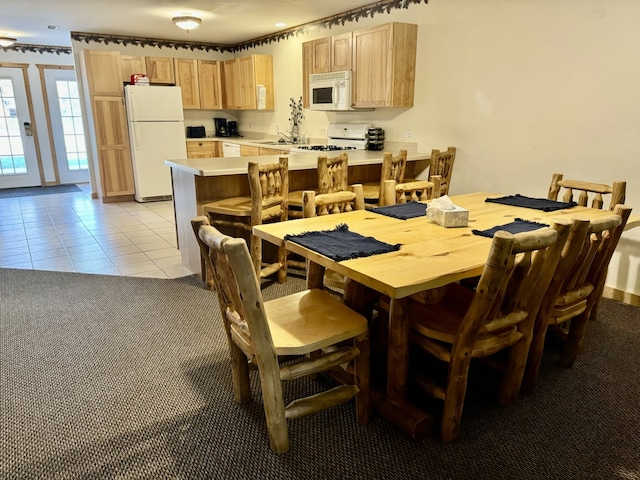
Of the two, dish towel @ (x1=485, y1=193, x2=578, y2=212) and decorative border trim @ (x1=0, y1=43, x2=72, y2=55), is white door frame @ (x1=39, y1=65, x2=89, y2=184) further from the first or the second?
dish towel @ (x1=485, y1=193, x2=578, y2=212)

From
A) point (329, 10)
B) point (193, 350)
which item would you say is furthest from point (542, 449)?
point (329, 10)

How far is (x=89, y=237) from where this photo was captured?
181 inches

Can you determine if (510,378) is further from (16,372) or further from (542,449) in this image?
(16,372)

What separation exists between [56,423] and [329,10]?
458cm

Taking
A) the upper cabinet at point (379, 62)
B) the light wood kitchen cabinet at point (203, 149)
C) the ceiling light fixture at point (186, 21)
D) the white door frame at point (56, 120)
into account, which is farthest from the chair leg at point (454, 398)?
the white door frame at point (56, 120)

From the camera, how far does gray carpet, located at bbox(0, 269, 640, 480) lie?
1565mm

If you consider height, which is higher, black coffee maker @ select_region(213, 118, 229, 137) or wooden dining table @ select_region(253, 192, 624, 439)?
black coffee maker @ select_region(213, 118, 229, 137)

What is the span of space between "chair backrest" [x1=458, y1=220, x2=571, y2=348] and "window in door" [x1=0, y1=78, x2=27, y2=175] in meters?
8.49

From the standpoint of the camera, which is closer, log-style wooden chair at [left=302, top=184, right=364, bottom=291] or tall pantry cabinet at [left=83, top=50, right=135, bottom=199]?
log-style wooden chair at [left=302, top=184, right=364, bottom=291]

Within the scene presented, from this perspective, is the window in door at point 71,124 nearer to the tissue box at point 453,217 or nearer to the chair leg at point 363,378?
the tissue box at point 453,217

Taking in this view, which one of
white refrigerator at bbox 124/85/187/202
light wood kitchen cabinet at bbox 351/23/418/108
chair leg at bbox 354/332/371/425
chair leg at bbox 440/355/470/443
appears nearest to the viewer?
chair leg at bbox 440/355/470/443

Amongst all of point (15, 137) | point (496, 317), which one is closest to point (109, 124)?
point (15, 137)

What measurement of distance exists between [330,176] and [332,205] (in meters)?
0.80

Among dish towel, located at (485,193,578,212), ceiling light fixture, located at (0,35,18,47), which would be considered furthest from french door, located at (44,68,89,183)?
dish towel, located at (485,193,578,212)
